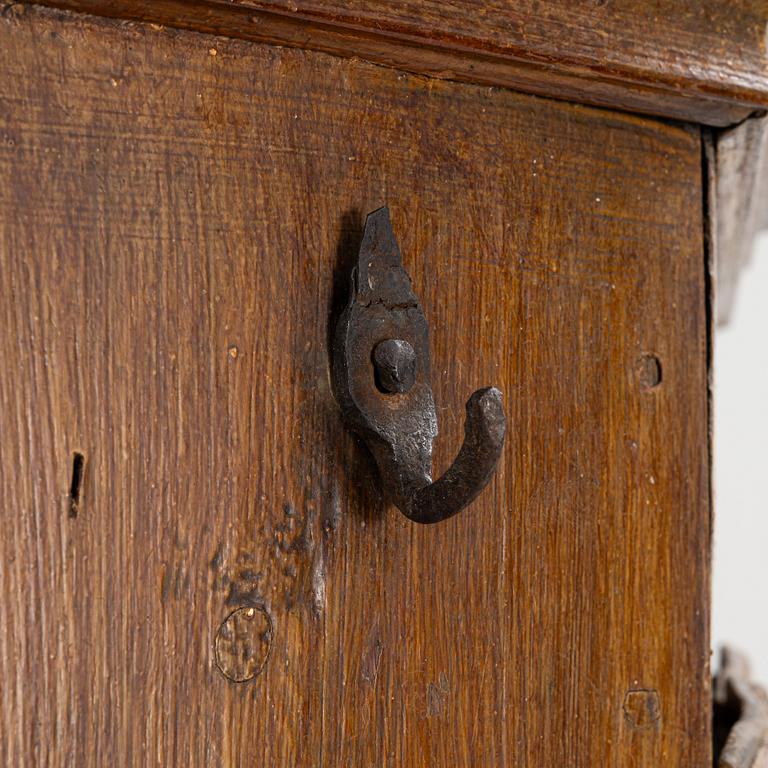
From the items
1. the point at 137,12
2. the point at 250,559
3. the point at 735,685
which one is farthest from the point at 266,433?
the point at 735,685

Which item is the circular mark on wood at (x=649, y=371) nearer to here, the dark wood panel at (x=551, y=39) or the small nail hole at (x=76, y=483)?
the dark wood panel at (x=551, y=39)

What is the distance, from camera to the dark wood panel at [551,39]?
1.27ft

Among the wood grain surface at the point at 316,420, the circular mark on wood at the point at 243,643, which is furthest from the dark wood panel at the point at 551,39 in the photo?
the circular mark on wood at the point at 243,643

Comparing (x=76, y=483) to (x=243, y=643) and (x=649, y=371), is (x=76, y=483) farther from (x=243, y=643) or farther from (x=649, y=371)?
(x=649, y=371)

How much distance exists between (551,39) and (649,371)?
0.19 meters

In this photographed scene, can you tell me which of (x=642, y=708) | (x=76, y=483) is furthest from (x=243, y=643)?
(x=642, y=708)

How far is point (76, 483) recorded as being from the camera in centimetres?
36

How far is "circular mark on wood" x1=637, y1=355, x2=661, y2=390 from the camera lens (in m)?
0.52

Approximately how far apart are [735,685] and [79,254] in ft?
2.01

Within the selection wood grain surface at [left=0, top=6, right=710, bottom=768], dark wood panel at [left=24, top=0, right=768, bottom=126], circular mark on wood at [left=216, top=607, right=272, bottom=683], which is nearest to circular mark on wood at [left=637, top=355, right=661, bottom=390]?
wood grain surface at [left=0, top=6, right=710, bottom=768]

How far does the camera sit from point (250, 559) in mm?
398

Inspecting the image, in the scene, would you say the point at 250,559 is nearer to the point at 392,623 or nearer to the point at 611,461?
the point at 392,623

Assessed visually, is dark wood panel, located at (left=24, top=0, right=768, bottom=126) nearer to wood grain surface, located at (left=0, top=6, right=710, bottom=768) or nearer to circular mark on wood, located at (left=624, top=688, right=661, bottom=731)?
wood grain surface, located at (left=0, top=6, right=710, bottom=768)

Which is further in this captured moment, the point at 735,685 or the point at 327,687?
the point at 735,685
